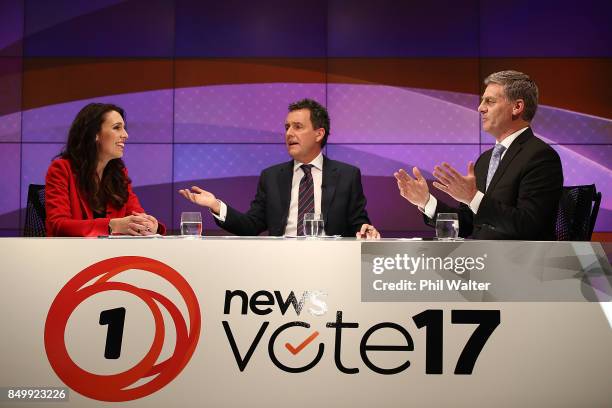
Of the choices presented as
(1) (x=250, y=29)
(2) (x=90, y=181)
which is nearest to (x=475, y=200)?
(2) (x=90, y=181)

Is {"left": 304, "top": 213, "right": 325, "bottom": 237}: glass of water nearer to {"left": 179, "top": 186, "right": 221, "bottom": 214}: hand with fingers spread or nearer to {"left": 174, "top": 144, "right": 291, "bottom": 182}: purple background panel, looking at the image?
{"left": 179, "top": 186, "right": 221, "bottom": 214}: hand with fingers spread

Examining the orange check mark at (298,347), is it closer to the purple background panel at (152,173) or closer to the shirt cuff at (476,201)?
the shirt cuff at (476,201)

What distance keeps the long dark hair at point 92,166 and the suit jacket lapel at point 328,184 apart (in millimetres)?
1050

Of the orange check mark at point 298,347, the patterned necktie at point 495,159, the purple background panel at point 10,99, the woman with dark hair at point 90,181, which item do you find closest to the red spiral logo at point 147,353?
the orange check mark at point 298,347

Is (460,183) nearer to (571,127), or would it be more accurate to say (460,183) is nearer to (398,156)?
(398,156)

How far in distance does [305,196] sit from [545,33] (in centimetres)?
267

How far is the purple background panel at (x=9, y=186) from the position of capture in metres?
5.25

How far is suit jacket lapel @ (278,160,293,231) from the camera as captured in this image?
12.4 ft

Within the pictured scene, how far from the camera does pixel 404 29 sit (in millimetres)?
5297

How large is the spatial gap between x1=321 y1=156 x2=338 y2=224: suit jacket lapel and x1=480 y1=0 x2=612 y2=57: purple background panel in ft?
6.72

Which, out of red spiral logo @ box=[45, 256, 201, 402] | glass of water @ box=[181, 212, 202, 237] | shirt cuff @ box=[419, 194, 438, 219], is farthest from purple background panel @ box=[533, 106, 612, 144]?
red spiral logo @ box=[45, 256, 201, 402]

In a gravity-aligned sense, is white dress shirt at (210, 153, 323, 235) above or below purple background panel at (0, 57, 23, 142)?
below

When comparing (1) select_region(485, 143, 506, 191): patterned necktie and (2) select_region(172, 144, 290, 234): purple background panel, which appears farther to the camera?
(2) select_region(172, 144, 290, 234): purple background panel

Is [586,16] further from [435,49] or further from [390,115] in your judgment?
[390,115]
